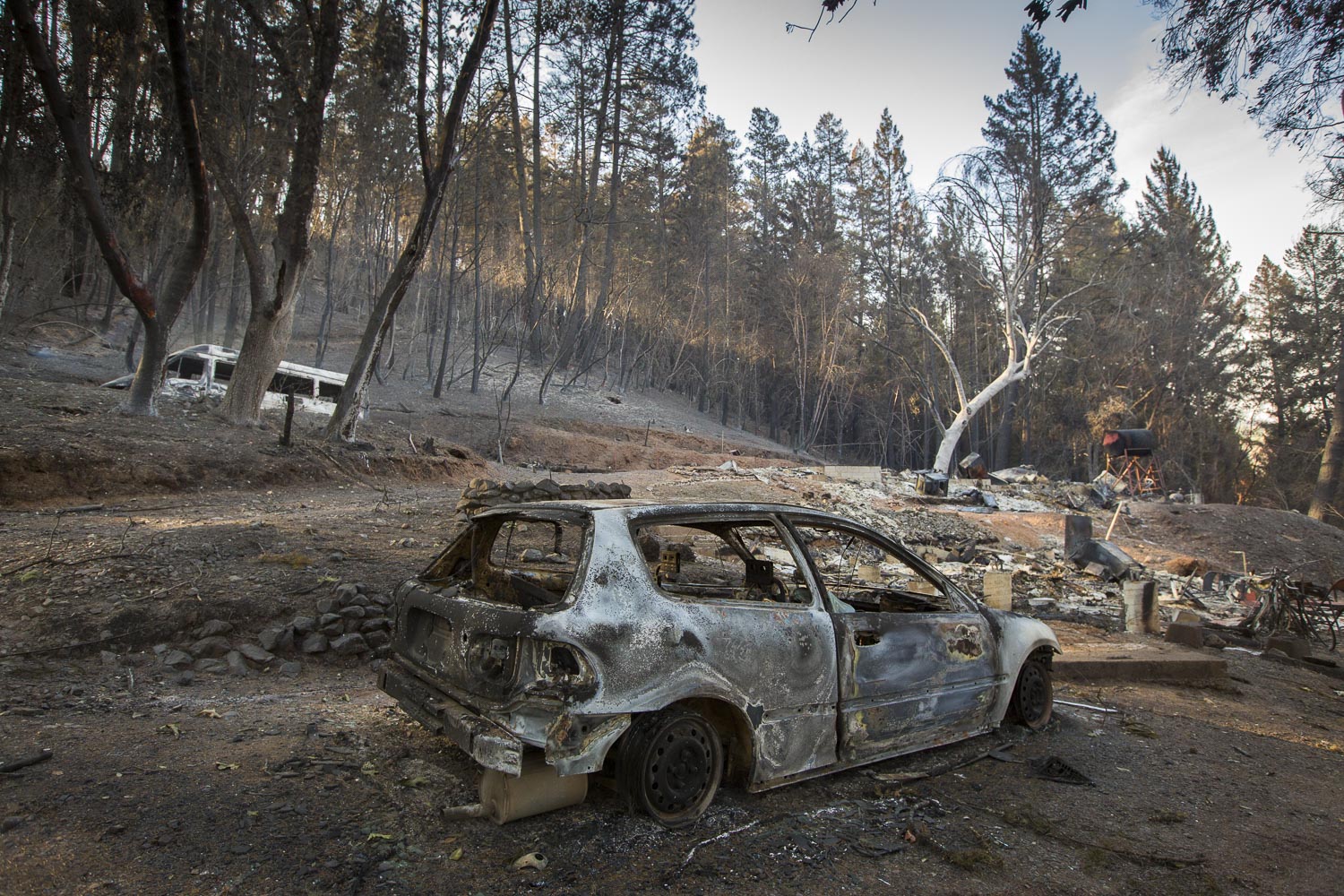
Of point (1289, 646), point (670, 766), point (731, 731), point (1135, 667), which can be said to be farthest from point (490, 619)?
point (1289, 646)

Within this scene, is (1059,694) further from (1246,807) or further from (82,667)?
(82,667)

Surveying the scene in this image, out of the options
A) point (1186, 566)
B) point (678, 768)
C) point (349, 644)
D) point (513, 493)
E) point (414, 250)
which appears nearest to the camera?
point (678, 768)

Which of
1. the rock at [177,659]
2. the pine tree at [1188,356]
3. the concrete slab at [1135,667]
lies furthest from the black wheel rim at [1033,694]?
the pine tree at [1188,356]

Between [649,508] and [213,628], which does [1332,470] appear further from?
[213,628]

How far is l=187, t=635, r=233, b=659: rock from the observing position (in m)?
5.07

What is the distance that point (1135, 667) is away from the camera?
6371 mm

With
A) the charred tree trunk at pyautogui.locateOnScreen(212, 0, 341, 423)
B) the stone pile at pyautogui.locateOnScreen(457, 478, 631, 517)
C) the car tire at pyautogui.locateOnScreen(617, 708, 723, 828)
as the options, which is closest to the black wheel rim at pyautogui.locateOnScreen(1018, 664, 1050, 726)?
the car tire at pyautogui.locateOnScreen(617, 708, 723, 828)

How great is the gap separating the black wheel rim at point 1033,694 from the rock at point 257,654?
5109 mm

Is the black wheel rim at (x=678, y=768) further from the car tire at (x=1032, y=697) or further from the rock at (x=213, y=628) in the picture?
the rock at (x=213, y=628)

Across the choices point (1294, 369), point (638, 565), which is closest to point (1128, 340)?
point (1294, 369)

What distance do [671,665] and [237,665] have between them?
361 centimetres

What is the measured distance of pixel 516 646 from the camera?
2.91 m

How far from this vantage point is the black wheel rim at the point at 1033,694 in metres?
4.69

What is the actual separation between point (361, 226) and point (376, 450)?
68.5 ft
